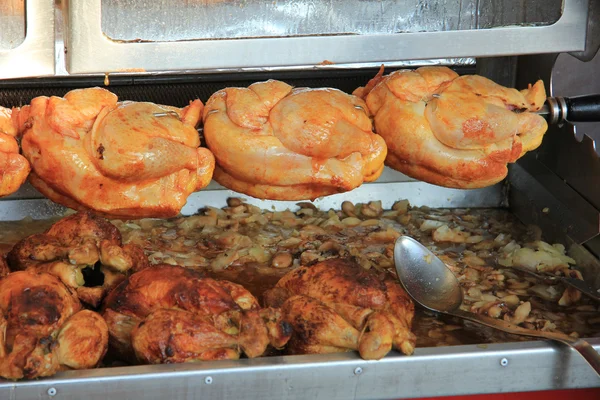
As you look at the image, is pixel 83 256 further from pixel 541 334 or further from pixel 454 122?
pixel 541 334

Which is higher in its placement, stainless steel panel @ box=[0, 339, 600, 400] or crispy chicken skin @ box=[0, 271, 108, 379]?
crispy chicken skin @ box=[0, 271, 108, 379]

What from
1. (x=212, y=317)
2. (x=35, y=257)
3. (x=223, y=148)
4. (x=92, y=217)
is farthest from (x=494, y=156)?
(x=35, y=257)

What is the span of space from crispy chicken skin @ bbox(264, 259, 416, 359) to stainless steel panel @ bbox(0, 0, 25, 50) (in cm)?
84

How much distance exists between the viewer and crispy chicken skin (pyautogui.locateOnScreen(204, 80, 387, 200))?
6.11ft

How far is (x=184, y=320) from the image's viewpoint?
166cm

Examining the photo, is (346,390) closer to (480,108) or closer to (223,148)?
(223,148)

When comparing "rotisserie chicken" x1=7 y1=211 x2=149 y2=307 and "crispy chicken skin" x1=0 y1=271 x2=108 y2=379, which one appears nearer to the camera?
"crispy chicken skin" x1=0 y1=271 x2=108 y2=379

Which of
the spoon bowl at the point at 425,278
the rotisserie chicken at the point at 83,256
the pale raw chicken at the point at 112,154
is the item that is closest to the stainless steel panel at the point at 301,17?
the pale raw chicken at the point at 112,154

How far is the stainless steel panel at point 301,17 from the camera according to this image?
5.49ft

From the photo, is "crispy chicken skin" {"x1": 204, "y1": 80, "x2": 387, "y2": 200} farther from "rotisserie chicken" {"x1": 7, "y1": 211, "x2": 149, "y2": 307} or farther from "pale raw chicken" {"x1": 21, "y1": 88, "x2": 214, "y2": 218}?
"rotisserie chicken" {"x1": 7, "y1": 211, "x2": 149, "y2": 307}

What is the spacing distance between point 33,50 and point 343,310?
90 cm

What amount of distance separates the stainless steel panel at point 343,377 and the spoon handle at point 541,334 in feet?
0.08

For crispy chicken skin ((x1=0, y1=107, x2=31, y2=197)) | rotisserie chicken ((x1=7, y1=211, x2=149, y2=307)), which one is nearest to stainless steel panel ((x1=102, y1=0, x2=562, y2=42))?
crispy chicken skin ((x1=0, y1=107, x2=31, y2=197))

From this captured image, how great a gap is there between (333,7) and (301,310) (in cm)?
71
